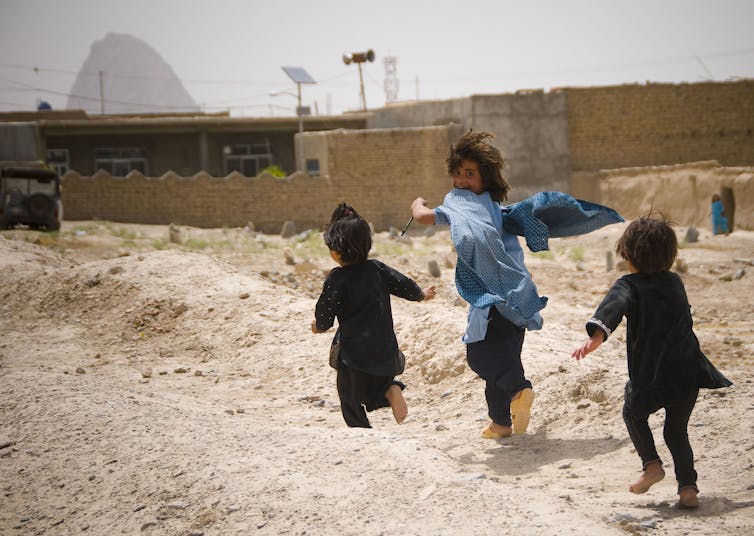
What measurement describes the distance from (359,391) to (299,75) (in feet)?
74.2

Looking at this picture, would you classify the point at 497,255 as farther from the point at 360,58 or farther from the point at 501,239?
the point at 360,58

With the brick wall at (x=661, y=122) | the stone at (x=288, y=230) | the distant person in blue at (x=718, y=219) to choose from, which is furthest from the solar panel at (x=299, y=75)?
the distant person in blue at (x=718, y=219)

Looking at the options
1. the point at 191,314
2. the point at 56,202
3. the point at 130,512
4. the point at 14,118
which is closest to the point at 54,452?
the point at 130,512

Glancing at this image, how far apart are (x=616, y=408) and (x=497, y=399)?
746 mm

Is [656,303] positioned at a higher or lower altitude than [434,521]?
higher

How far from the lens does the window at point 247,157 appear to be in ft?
100

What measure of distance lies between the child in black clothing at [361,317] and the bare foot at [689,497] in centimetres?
161

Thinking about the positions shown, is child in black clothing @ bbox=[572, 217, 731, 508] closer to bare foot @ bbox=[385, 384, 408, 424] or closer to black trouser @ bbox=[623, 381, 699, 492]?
black trouser @ bbox=[623, 381, 699, 492]

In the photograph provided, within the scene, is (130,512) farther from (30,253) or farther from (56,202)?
(56,202)

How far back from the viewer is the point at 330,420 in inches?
233

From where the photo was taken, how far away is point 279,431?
417cm

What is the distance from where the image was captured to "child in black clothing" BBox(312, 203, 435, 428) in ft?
15.5

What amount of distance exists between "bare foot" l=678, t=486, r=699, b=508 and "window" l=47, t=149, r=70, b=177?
28.6 metres

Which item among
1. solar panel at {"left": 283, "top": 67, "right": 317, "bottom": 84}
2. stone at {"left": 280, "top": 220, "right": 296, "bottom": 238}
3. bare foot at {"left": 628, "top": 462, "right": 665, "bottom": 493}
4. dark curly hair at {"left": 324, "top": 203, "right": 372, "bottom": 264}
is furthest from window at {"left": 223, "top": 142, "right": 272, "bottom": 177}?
bare foot at {"left": 628, "top": 462, "right": 665, "bottom": 493}
